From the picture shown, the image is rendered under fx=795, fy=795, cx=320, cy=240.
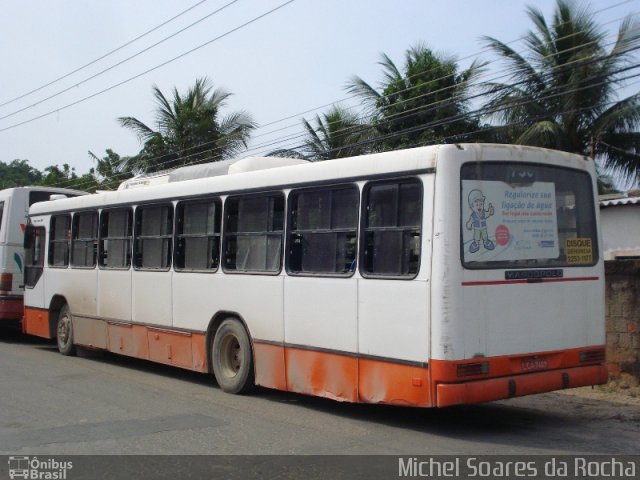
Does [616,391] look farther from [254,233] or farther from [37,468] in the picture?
[37,468]

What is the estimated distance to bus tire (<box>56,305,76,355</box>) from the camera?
46.8 feet

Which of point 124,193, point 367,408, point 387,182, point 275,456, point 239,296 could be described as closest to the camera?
point 275,456

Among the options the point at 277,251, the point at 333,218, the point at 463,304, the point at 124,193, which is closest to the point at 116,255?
the point at 124,193

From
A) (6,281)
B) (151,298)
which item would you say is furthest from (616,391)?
(6,281)

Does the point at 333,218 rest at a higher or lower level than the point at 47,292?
higher

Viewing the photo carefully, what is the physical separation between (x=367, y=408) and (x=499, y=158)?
337 centimetres

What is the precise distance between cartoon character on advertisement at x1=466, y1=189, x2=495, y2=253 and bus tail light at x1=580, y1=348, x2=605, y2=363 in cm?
170

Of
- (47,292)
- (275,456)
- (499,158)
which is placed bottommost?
(275,456)

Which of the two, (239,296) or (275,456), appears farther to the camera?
(239,296)

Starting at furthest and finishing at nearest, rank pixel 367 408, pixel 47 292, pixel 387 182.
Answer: pixel 47 292
pixel 367 408
pixel 387 182

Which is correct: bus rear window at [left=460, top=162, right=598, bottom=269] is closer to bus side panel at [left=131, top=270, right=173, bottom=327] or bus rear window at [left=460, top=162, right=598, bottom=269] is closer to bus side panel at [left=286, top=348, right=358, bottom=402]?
bus side panel at [left=286, top=348, right=358, bottom=402]

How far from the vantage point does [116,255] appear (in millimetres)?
12859

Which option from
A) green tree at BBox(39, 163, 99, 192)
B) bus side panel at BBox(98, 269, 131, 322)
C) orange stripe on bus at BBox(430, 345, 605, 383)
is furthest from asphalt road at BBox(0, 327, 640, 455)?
green tree at BBox(39, 163, 99, 192)

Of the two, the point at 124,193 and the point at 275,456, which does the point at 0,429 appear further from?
the point at 124,193
